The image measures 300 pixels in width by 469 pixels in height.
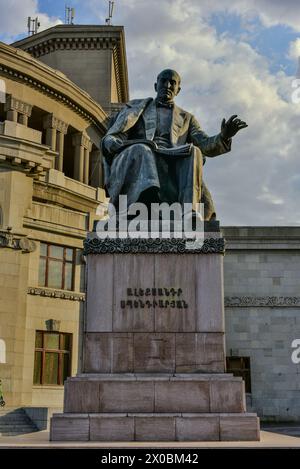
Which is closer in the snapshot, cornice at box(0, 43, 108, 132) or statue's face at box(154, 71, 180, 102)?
statue's face at box(154, 71, 180, 102)

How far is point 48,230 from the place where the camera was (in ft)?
97.9

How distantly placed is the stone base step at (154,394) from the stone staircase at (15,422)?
13.0m

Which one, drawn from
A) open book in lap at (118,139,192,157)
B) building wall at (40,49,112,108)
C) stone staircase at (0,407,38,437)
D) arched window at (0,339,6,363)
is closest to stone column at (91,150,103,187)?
building wall at (40,49,112,108)

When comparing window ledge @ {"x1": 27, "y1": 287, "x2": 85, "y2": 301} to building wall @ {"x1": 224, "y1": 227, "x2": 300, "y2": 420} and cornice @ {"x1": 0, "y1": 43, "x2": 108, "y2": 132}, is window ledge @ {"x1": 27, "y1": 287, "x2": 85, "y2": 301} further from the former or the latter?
cornice @ {"x1": 0, "y1": 43, "x2": 108, "y2": 132}

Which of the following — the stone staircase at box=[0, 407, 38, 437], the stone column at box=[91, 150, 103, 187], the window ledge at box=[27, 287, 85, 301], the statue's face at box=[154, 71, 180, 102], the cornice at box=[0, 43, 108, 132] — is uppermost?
the cornice at box=[0, 43, 108, 132]

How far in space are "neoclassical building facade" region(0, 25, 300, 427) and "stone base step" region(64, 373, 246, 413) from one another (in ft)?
47.1

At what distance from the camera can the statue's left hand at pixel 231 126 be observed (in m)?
11.2

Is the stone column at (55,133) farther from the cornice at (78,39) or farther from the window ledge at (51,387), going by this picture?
the window ledge at (51,387)

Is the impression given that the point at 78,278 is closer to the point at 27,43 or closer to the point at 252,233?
the point at 252,233

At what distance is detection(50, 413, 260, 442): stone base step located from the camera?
8.48 m

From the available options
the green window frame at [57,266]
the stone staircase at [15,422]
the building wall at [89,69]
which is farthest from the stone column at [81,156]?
the stone staircase at [15,422]

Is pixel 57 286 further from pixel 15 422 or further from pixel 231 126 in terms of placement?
pixel 231 126

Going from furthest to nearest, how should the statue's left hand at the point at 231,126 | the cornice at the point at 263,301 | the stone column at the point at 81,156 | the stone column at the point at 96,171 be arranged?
the stone column at the point at 96,171 → the stone column at the point at 81,156 → the cornice at the point at 263,301 → the statue's left hand at the point at 231,126

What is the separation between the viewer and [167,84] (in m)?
11.8
